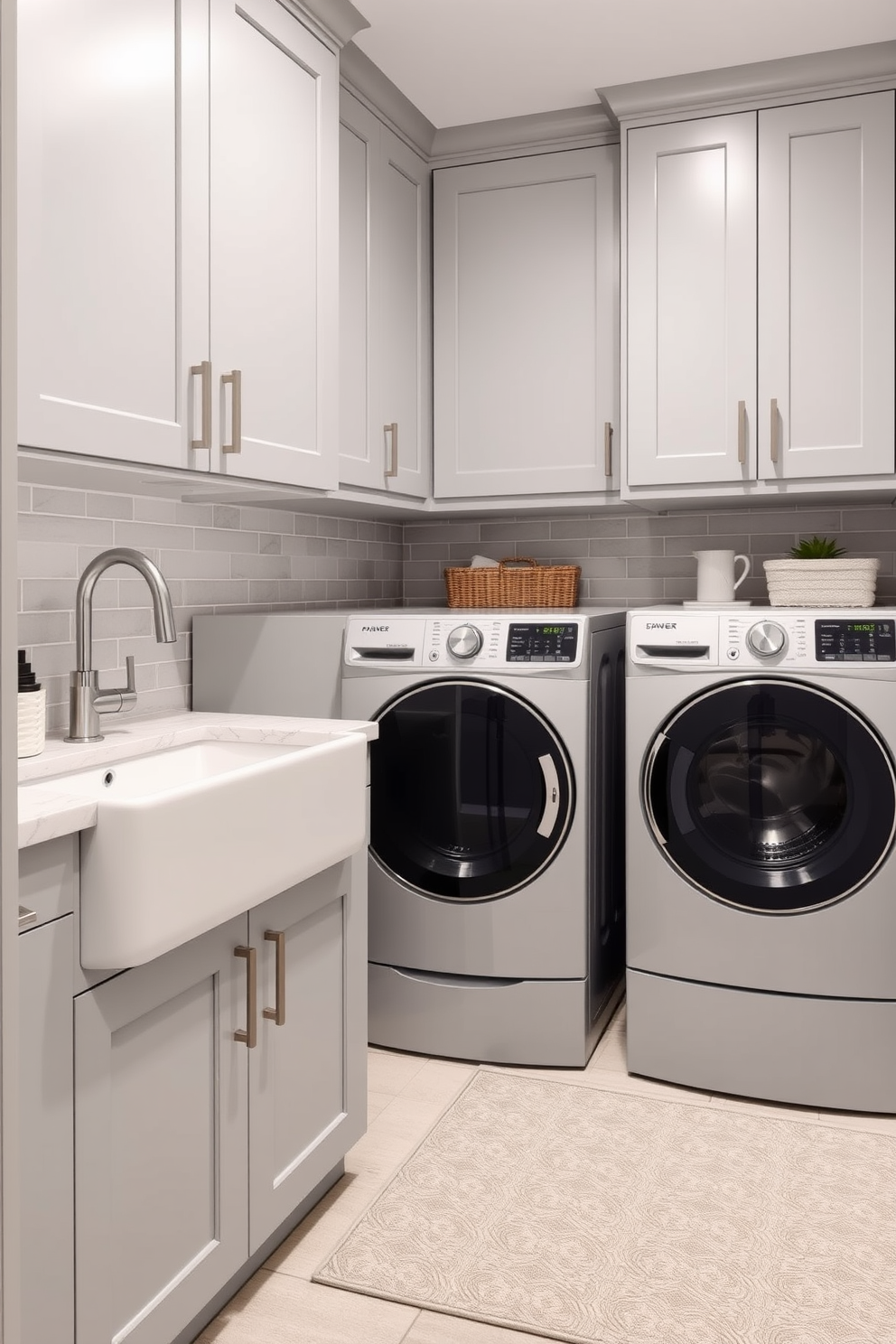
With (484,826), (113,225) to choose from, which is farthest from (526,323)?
(113,225)

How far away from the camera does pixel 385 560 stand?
352 cm

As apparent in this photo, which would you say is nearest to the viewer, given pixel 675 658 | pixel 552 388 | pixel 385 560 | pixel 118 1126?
pixel 118 1126

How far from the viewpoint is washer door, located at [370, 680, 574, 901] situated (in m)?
2.50

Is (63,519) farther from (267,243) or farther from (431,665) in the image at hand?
(431,665)

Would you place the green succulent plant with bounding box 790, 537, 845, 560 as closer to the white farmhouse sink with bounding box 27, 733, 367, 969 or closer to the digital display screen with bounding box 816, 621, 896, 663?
the digital display screen with bounding box 816, 621, 896, 663

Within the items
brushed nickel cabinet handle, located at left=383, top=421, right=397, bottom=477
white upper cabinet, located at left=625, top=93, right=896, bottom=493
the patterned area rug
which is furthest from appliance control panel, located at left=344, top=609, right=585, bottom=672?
the patterned area rug

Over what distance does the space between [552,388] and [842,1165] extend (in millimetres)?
2065

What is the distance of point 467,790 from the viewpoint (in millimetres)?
2561

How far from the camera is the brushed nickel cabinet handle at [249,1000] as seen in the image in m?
1.64

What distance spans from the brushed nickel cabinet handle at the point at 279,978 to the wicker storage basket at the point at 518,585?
158 centimetres

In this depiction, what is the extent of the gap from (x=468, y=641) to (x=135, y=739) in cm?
87

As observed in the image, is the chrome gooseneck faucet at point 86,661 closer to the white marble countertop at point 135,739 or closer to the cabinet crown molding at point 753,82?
the white marble countertop at point 135,739

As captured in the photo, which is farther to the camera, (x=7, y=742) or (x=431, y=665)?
(x=431, y=665)

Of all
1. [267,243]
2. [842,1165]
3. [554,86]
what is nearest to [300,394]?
[267,243]
